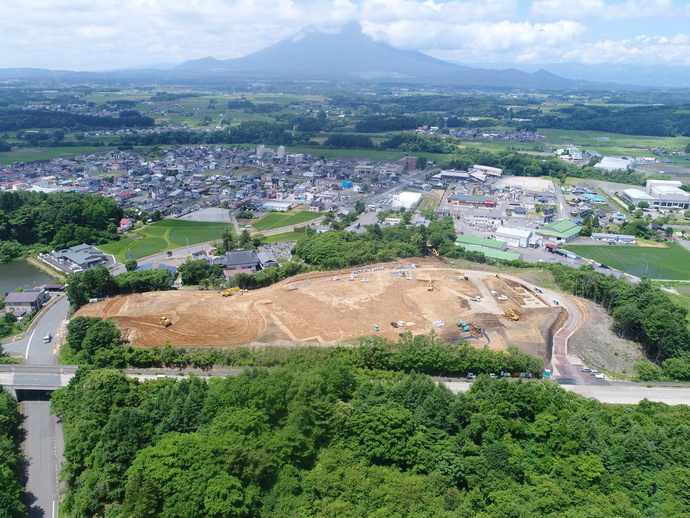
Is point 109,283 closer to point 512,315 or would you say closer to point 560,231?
point 512,315

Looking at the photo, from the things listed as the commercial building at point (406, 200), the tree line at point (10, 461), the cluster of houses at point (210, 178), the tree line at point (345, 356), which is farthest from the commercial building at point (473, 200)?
the tree line at point (10, 461)

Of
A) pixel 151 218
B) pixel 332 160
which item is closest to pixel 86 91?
pixel 332 160

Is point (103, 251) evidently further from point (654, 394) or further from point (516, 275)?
point (654, 394)

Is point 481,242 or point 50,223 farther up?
point 50,223

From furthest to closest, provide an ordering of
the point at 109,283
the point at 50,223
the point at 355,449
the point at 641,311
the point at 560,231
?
the point at 560,231 → the point at 50,223 → the point at 109,283 → the point at 641,311 → the point at 355,449

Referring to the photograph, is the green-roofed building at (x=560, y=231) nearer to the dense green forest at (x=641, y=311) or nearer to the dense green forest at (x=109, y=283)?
the dense green forest at (x=641, y=311)

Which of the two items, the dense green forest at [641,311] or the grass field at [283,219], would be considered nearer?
the dense green forest at [641,311]

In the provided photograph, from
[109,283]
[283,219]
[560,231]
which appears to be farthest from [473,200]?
[109,283]
